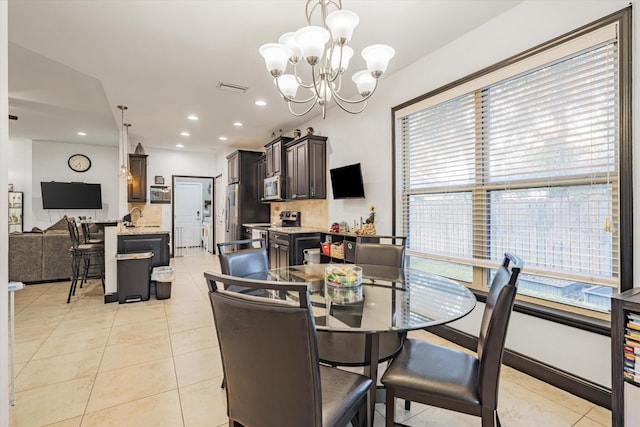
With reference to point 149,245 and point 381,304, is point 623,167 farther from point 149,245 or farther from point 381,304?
point 149,245

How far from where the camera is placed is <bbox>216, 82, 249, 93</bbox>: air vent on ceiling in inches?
148

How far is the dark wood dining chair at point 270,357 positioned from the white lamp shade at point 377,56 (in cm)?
159

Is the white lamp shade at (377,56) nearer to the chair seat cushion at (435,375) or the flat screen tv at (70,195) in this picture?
the chair seat cushion at (435,375)

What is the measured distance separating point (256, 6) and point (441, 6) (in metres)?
1.42

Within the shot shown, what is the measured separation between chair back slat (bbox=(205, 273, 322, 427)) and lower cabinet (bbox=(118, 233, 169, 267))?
12.4 feet

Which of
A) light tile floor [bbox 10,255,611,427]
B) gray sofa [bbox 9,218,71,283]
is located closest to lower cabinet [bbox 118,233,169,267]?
light tile floor [bbox 10,255,611,427]

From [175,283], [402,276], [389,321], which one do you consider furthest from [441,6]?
[175,283]

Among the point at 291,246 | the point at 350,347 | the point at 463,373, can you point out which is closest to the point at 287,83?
the point at 350,347

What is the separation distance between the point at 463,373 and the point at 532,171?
1630 mm

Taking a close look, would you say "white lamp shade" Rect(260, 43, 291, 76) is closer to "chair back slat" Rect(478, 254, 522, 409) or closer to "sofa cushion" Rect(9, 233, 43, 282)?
"chair back slat" Rect(478, 254, 522, 409)

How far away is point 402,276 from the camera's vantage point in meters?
2.31

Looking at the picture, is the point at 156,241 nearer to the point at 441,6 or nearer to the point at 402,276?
the point at 402,276

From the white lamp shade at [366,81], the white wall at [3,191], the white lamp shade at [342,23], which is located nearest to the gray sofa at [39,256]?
the white wall at [3,191]

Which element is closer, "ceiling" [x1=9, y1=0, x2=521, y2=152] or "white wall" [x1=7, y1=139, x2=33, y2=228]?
"ceiling" [x1=9, y1=0, x2=521, y2=152]
